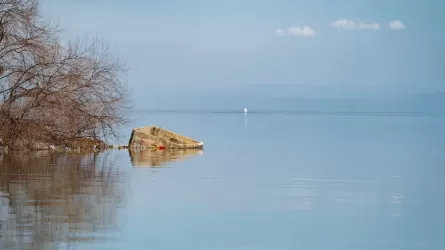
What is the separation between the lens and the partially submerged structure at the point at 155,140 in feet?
128

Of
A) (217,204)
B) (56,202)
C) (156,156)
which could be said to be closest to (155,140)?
(156,156)

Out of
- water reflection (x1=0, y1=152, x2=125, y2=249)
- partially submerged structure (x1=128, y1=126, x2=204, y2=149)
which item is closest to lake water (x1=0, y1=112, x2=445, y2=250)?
water reflection (x1=0, y1=152, x2=125, y2=249)

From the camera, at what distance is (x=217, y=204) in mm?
18516

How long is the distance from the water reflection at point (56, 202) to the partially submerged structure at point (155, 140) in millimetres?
9822

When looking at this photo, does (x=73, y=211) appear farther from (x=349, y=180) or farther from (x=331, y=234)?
(x=349, y=180)

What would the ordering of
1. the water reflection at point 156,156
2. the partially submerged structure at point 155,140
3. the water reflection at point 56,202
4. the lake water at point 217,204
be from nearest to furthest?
the water reflection at point 56,202, the lake water at point 217,204, the water reflection at point 156,156, the partially submerged structure at point 155,140

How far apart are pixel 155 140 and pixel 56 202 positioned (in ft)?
70.7

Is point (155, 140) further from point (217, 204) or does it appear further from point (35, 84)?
point (217, 204)

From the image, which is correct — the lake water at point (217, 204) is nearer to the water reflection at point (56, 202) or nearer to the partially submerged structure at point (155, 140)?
the water reflection at point (56, 202)

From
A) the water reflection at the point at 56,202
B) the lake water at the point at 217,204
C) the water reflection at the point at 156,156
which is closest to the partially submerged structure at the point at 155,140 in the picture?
the water reflection at the point at 156,156

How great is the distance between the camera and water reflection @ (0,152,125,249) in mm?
13594

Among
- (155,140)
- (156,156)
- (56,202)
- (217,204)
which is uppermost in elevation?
(155,140)

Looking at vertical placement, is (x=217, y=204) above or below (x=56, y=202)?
below

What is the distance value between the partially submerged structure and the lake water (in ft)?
21.1
